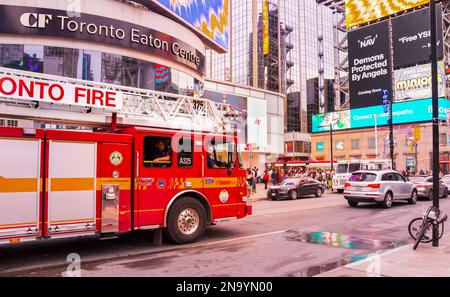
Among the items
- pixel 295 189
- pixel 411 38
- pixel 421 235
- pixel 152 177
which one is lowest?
pixel 295 189

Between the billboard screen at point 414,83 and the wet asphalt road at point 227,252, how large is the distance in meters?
50.6

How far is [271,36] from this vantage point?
94562 millimetres

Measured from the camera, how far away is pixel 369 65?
6162cm

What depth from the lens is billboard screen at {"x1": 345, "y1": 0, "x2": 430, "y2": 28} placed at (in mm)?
58594

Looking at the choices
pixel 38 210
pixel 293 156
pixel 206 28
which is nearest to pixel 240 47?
pixel 293 156

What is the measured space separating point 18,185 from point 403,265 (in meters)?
7.08

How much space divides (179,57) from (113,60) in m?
5.56

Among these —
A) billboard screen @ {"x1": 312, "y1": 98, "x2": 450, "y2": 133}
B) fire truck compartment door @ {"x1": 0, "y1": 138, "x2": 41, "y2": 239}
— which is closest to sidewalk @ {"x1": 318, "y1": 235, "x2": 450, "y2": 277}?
fire truck compartment door @ {"x1": 0, "y1": 138, "x2": 41, "y2": 239}

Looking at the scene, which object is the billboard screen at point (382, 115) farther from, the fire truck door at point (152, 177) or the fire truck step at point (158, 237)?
the fire truck step at point (158, 237)

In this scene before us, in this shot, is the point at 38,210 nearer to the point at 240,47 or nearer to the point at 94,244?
the point at 94,244

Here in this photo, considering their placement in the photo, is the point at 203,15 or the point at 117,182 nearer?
the point at 117,182

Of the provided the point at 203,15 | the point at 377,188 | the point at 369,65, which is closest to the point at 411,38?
the point at 369,65

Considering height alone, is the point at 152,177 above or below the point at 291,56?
below

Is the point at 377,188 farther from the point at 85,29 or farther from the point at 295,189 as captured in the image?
the point at 85,29
